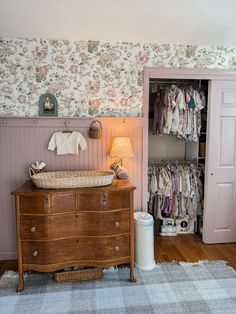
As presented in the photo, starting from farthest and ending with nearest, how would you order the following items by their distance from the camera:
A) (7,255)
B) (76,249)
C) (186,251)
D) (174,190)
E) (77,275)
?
(174,190)
(186,251)
(7,255)
(77,275)
(76,249)

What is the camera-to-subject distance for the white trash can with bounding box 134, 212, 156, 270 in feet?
8.77

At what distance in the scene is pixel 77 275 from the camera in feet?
8.09

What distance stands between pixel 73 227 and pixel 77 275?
20.2 inches

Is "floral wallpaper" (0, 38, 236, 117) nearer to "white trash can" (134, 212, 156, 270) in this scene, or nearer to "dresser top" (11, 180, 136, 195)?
"dresser top" (11, 180, 136, 195)

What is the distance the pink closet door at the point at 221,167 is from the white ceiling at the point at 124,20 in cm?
65

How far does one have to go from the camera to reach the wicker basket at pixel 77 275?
2.45 metres

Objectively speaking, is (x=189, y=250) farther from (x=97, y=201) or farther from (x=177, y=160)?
(x=97, y=201)

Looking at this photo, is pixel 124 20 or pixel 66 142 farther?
pixel 66 142

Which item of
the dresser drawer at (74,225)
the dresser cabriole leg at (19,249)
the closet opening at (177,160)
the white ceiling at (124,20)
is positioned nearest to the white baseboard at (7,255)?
the dresser cabriole leg at (19,249)

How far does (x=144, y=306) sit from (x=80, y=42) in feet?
8.57

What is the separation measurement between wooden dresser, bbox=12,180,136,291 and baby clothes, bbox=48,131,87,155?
1.87 feet

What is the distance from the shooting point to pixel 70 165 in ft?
9.44

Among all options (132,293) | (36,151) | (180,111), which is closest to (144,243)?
(132,293)

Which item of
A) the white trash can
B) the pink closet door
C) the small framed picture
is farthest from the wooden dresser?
the pink closet door
